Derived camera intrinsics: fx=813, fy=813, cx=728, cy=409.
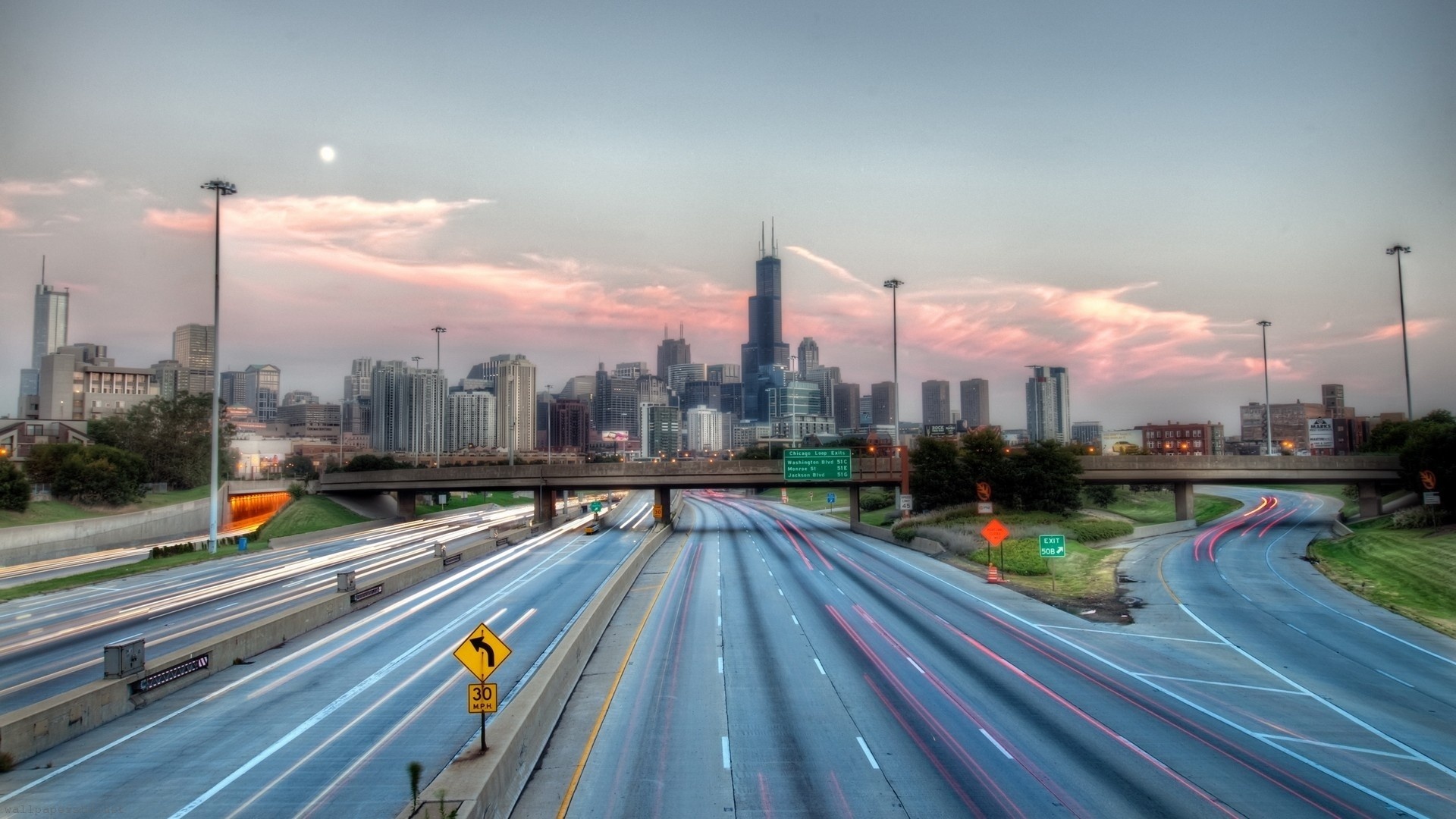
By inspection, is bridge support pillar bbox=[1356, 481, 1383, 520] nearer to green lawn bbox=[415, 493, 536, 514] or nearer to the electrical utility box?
the electrical utility box

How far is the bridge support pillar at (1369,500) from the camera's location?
69.3 m

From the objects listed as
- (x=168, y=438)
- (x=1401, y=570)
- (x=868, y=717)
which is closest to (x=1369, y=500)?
(x=1401, y=570)

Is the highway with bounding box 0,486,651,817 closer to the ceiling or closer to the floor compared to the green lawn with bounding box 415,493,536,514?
closer to the ceiling

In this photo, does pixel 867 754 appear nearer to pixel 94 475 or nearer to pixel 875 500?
pixel 94 475

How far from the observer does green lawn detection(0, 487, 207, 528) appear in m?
62.8

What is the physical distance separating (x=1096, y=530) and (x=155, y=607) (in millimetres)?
59019

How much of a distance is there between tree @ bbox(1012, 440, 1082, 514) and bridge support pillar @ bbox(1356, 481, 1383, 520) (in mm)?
23811

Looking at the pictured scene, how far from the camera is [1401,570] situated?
40594 mm

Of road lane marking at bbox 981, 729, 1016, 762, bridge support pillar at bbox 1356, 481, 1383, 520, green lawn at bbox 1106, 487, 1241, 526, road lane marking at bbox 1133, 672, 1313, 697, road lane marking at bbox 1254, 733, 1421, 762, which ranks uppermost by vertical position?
bridge support pillar at bbox 1356, 481, 1383, 520

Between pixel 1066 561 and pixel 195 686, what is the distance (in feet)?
144

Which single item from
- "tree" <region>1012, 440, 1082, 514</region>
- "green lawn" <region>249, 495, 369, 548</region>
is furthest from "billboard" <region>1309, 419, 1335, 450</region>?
"green lawn" <region>249, 495, 369, 548</region>

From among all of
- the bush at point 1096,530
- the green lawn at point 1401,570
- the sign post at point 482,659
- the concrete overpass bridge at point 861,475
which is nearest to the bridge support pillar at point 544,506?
the concrete overpass bridge at point 861,475

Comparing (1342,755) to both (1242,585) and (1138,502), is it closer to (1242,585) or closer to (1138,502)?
(1242,585)

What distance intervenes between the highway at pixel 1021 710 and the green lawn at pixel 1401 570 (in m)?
1.58
